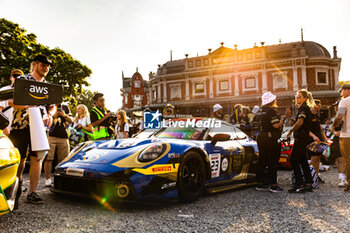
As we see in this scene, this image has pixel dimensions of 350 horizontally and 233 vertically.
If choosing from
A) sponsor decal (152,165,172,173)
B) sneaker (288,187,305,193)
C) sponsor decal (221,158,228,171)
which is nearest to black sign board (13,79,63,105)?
sponsor decal (152,165,172,173)

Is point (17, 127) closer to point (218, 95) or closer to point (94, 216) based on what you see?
point (94, 216)

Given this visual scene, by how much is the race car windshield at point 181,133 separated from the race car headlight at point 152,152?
783 millimetres

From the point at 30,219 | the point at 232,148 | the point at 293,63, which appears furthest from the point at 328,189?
the point at 293,63

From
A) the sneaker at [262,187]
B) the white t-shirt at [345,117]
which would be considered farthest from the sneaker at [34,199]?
the white t-shirt at [345,117]

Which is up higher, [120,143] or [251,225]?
[120,143]

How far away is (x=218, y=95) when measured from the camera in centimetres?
3388

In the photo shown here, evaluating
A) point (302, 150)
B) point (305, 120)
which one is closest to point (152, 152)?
point (302, 150)

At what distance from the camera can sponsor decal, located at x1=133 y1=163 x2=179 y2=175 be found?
332 centimetres

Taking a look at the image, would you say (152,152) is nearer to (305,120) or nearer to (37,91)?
(37,91)

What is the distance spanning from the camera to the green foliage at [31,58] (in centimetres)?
2073

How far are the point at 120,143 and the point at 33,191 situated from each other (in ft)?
4.03

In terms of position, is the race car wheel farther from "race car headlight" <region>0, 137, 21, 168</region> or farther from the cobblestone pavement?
"race car headlight" <region>0, 137, 21, 168</region>

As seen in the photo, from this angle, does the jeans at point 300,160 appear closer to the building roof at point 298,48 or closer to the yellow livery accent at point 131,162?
the yellow livery accent at point 131,162

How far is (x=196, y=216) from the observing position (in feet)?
10.6
